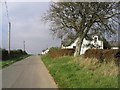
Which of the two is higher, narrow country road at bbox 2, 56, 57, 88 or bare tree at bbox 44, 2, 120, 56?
bare tree at bbox 44, 2, 120, 56

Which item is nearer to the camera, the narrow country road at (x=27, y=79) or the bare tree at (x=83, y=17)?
the narrow country road at (x=27, y=79)

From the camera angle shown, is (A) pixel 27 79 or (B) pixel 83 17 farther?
(B) pixel 83 17

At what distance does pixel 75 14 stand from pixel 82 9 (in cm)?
185

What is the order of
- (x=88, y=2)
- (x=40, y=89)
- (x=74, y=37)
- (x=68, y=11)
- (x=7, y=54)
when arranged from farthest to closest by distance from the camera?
1. (x=7, y=54)
2. (x=74, y=37)
3. (x=68, y=11)
4. (x=88, y=2)
5. (x=40, y=89)

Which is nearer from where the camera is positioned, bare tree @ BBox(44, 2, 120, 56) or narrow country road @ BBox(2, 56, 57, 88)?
narrow country road @ BBox(2, 56, 57, 88)

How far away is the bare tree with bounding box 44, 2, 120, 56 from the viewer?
3884 cm

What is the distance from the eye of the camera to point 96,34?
41.9 metres

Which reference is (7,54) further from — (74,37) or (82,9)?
(82,9)

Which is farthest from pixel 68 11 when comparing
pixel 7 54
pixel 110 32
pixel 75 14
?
pixel 7 54

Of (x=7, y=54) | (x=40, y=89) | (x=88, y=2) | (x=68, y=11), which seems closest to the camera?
(x=40, y=89)

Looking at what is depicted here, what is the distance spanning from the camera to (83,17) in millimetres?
40469

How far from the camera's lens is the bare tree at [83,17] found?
3884cm

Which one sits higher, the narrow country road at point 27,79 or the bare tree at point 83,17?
the bare tree at point 83,17

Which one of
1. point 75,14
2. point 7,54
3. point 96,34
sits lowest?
point 7,54
